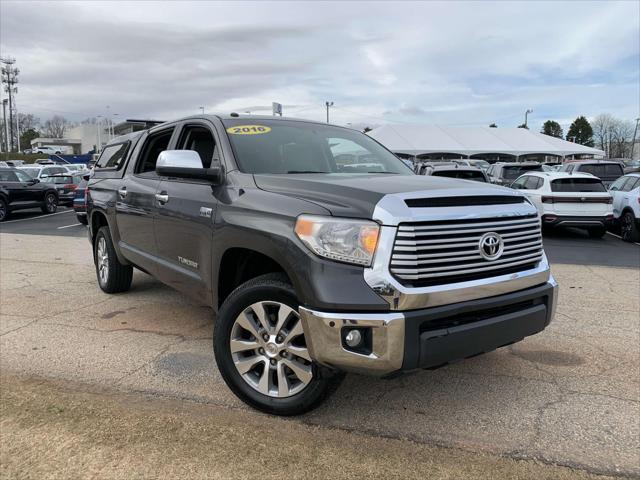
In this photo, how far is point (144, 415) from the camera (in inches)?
129

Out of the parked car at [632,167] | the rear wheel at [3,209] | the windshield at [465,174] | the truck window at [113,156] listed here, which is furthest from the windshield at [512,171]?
the rear wheel at [3,209]

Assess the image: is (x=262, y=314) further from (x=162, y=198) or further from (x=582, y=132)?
(x=582, y=132)

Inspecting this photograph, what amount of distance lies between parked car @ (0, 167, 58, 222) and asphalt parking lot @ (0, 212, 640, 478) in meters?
12.6

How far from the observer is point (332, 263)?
9.02 feet

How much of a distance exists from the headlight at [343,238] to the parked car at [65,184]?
19816mm

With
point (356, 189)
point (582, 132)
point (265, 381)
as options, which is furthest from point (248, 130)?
point (582, 132)

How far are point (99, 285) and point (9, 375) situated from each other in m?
2.83

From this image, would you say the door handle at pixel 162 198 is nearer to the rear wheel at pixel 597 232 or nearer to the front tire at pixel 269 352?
the front tire at pixel 269 352

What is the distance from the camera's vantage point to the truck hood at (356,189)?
285cm

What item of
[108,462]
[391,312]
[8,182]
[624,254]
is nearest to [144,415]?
[108,462]

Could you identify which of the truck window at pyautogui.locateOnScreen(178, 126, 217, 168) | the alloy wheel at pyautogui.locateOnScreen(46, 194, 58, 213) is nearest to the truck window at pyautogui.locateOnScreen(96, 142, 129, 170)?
the truck window at pyautogui.locateOnScreen(178, 126, 217, 168)

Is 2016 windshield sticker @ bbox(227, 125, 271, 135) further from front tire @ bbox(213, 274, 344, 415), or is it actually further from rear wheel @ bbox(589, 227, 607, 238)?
rear wheel @ bbox(589, 227, 607, 238)

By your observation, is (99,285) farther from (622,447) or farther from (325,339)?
(622,447)

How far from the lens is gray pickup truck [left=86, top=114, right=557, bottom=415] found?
2.70m
